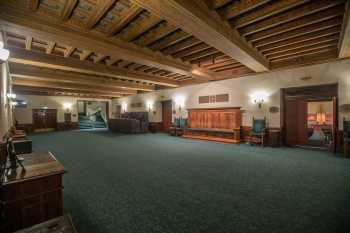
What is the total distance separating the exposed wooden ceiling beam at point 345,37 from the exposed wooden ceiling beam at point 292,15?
0.24 metres

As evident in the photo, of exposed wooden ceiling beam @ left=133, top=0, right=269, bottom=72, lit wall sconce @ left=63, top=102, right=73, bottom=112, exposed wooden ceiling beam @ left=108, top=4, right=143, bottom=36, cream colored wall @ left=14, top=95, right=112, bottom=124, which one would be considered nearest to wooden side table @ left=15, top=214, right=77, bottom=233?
exposed wooden ceiling beam @ left=133, top=0, right=269, bottom=72

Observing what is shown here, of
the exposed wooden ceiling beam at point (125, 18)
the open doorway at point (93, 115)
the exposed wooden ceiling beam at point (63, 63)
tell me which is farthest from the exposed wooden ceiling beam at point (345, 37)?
the open doorway at point (93, 115)

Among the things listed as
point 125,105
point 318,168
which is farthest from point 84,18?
point 125,105

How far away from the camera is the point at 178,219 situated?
192 cm

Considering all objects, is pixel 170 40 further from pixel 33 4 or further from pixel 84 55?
pixel 84 55

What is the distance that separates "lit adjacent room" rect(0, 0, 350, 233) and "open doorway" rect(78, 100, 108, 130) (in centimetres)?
905

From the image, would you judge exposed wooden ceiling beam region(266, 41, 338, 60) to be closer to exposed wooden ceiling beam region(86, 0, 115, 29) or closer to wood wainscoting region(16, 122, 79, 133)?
exposed wooden ceiling beam region(86, 0, 115, 29)

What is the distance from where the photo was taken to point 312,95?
561 cm

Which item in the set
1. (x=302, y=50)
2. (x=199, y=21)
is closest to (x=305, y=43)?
(x=302, y=50)

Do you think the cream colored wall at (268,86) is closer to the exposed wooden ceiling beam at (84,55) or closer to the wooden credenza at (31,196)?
the exposed wooden ceiling beam at (84,55)

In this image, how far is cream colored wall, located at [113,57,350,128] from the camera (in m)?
5.04

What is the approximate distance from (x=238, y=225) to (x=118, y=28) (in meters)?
3.76

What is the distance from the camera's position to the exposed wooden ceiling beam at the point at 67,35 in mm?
2695

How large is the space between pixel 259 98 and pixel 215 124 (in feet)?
7.00
